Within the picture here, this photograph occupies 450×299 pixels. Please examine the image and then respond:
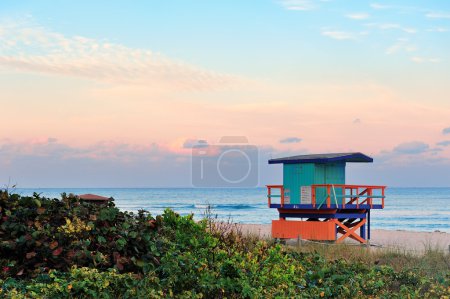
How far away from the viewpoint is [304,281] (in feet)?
28.0

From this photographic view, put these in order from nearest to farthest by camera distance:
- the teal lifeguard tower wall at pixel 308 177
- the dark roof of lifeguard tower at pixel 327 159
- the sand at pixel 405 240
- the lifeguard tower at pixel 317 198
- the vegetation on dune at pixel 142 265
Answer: the vegetation on dune at pixel 142 265, the sand at pixel 405 240, the lifeguard tower at pixel 317 198, the dark roof of lifeguard tower at pixel 327 159, the teal lifeguard tower wall at pixel 308 177

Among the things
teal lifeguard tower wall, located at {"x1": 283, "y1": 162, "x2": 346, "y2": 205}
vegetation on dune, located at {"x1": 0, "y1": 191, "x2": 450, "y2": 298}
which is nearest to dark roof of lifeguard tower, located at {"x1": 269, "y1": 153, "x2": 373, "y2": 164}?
teal lifeguard tower wall, located at {"x1": 283, "y1": 162, "x2": 346, "y2": 205}

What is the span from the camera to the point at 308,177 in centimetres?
2342

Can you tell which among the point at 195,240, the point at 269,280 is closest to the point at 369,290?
the point at 269,280

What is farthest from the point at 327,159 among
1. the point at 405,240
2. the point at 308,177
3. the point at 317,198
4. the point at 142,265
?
the point at 142,265

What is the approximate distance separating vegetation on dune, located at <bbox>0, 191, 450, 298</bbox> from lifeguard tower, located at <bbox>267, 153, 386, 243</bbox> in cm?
1297

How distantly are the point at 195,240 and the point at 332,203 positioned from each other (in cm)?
1540

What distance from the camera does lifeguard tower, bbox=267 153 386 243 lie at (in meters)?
22.8

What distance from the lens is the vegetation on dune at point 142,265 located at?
7.32 meters

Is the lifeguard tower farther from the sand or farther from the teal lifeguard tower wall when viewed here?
the sand

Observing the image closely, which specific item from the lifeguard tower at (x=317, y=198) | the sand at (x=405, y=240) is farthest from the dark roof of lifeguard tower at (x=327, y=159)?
the sand at (x=405, y=240)

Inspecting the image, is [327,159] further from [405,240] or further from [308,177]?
[405,240]

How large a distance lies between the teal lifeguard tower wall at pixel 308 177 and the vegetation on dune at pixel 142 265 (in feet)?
44.4

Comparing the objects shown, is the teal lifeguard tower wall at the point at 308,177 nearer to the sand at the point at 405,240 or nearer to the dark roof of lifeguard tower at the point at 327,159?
the dark roof of lifeguard tower at the point at 327,159
